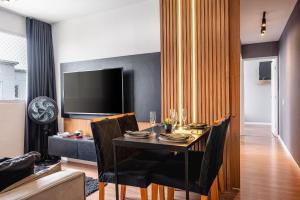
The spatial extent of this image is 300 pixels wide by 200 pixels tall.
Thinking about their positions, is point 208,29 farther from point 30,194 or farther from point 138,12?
point 30,194

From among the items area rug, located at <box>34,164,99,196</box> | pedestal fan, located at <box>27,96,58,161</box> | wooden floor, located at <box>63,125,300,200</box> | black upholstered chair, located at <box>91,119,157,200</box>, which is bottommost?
area rug, located at <box>34,164,99,196</box>

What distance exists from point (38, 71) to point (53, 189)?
382cm

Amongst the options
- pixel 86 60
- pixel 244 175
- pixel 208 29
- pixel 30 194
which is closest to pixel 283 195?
pixel 244 175

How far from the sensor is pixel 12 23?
14.0 ft

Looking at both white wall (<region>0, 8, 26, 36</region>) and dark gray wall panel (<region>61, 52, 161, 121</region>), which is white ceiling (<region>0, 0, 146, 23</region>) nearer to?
white wall (<region>0, 8, 26, 36</region>)

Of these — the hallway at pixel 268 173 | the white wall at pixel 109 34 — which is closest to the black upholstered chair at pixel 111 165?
the hallway at pixel 268 173

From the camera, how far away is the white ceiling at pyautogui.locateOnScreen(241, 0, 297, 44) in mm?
3874

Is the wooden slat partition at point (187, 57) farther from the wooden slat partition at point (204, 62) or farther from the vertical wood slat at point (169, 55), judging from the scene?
the vertical wood slat at point (169, 55)

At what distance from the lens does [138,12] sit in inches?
152

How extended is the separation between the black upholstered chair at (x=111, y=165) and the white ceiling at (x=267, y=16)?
3.11 metres

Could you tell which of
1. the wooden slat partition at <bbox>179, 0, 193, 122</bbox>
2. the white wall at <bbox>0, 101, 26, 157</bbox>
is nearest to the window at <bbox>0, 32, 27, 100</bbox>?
the white wall at <bbox>0, 101, 26, 157</bbox>

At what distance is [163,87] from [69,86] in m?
2.05

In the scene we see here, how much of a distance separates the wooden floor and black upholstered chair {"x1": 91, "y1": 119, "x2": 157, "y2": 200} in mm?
650

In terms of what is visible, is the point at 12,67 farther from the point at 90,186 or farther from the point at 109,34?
the point at 90,186
